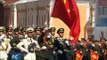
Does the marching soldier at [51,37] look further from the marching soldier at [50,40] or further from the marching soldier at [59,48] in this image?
the marching soldier at [59,48]

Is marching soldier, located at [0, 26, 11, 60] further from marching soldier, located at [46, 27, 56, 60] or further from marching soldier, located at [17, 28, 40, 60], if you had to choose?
marching soldier, located at [46, 27, 56, 60]

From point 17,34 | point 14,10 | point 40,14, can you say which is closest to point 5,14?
point 14,10

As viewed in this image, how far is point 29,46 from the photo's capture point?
18.6m

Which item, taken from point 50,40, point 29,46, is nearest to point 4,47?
point 29,46

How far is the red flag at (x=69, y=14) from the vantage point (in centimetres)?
1930

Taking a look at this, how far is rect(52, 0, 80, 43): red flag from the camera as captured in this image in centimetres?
1930

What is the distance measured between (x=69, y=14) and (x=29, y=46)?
2125mm

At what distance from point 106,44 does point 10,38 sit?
3504 mm

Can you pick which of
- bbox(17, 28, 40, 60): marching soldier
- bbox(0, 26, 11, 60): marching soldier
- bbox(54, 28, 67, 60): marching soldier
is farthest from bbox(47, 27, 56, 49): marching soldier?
bbox(0, 26, 11, 60): marching soldier

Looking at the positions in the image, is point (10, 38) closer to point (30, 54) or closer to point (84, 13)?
point (30, 54)

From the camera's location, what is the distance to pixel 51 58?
19.2m

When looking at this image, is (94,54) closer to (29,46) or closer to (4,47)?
(29,46)

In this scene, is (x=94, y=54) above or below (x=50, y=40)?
below

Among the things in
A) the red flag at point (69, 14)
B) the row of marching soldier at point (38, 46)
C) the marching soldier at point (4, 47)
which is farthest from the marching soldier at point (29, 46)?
the red flag at point (69, 14)
